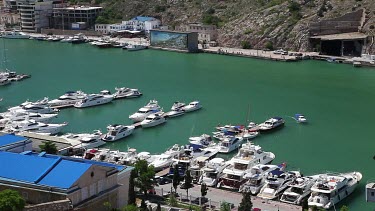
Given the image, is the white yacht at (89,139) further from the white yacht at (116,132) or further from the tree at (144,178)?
the tree at (144,178)

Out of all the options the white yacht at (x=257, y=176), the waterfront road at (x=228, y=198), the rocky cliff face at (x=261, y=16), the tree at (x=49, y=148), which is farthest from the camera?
the rocky cliff face at (x=261, y=16)

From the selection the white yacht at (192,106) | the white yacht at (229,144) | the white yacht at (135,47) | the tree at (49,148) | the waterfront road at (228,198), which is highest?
the white yacht at (135,47)

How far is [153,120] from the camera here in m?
23.5

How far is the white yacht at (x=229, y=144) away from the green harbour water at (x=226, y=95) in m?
0.97

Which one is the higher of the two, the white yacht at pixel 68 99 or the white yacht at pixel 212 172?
the white yacht at pixel 68 99

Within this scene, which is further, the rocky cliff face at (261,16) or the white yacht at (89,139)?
the rocky cliff face at (261,16)

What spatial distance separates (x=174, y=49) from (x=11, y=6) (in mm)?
22176

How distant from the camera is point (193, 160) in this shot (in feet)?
59.0

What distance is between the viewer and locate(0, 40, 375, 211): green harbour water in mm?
20516

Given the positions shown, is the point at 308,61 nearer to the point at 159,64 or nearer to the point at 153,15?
the point at 159,64

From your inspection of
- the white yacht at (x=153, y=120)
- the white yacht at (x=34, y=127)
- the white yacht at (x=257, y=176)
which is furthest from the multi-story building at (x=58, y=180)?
the white yacht at (x=153, y=120)

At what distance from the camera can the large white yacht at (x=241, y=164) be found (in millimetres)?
16500

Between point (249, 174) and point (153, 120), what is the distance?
7.69 metres

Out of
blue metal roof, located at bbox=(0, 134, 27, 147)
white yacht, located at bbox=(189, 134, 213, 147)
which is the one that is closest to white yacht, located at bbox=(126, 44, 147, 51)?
white yacht, located at bbox=(189, 134, 213, 147)
